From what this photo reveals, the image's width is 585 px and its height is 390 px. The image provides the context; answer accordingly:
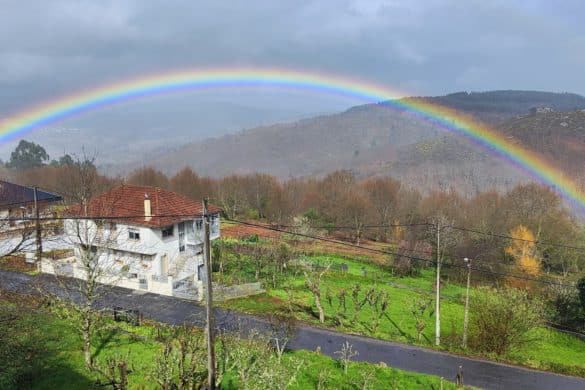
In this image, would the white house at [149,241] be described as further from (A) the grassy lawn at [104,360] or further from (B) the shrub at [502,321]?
(B) the shrub at [502,321]

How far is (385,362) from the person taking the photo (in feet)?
66.5

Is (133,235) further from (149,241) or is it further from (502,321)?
(502,321)

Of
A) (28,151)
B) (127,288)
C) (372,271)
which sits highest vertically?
(28,151)

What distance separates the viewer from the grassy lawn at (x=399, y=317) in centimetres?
2398

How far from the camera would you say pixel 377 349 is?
22016 mm

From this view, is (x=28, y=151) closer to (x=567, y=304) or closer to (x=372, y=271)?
(x=372, y=271)

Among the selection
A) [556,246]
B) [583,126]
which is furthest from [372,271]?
[583,126]

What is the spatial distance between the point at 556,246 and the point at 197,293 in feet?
129

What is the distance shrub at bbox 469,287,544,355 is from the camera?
2286 cm

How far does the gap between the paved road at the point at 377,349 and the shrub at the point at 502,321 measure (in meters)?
1.74

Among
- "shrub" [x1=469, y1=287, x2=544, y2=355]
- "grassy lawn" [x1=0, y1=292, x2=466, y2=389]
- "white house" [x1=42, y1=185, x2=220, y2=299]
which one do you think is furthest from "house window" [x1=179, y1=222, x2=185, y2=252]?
"shrub" [x1=469, y1=287, x2=544, y2=355]

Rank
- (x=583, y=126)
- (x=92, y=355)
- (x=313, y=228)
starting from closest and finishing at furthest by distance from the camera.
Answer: (x=92, y=355)
(x=313, y=228)
(x=583, y=126)

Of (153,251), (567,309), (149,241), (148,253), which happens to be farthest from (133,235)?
(567,309)

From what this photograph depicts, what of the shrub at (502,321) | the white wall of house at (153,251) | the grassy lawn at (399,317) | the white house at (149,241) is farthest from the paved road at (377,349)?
the white wall of house at (153,251)
